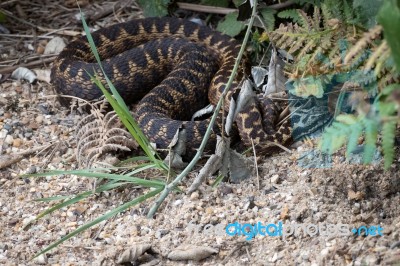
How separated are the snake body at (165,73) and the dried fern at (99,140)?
254mm

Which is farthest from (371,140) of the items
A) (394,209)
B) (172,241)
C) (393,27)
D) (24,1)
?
(24,1)

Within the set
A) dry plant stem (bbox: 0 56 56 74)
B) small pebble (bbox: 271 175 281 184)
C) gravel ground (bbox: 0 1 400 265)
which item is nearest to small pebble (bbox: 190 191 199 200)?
gravel ground (bbox: 0 1 400 265)

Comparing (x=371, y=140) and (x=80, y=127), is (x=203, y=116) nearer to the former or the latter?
(x=80, y=127)

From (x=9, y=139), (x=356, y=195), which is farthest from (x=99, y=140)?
(x=356, y=195)

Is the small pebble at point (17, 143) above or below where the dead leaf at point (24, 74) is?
below

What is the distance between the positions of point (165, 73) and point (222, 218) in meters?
2.32

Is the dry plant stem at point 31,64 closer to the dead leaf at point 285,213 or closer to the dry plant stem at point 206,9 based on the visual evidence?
the dry plant stem at point 206,9

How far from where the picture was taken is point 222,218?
11.6 ft

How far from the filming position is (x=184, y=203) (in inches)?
147

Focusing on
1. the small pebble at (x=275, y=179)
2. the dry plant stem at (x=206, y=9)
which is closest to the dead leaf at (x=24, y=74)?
the dry plant stem at (x=206, y=9)

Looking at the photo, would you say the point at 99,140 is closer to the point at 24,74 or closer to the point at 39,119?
the point at 39,119

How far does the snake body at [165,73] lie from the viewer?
4.54 m

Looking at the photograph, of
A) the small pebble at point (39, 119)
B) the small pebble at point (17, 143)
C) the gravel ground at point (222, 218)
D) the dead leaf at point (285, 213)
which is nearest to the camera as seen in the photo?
the gravel ground at point (222, 218)

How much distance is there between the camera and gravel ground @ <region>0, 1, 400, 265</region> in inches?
124
